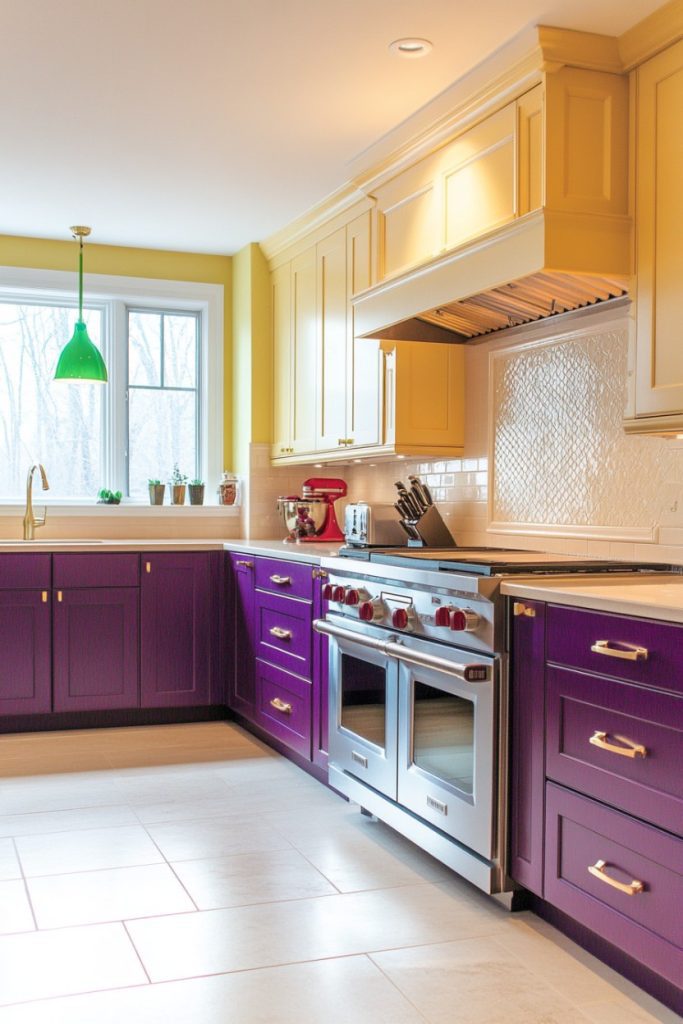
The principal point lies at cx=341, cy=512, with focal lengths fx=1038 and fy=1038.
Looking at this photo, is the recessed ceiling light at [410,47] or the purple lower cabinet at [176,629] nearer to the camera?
the recessed ceiling light at [410,47]

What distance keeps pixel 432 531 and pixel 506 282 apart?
1125mm

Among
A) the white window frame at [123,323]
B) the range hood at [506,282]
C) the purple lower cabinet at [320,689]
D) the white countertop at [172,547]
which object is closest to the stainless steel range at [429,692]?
the purple lower cabinet at [320,689]

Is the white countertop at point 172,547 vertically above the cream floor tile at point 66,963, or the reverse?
the white countertop at point 172,547

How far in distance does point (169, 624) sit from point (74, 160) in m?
2.08

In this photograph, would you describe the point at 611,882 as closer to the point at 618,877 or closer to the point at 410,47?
the point at 618,877

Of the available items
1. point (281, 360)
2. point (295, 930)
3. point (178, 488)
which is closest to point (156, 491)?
point (178, 488)

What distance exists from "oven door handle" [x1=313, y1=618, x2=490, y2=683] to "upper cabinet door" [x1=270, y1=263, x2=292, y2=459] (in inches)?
68.3

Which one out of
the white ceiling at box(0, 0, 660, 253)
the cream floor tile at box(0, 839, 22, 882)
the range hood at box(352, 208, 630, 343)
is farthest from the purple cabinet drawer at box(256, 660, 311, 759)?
the white ceiling at box(0, 0, 660, 253)

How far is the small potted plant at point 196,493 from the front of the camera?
5586 millimetres

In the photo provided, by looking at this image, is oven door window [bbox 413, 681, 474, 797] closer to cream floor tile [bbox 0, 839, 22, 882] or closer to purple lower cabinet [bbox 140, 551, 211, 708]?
cream floor tile [bbox 0, 839, 22, 882]

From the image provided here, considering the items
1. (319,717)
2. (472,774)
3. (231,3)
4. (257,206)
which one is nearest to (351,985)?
(472,774)

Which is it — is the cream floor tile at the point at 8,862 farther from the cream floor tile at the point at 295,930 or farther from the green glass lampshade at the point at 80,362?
the green glass lampshade at the point at 80,362

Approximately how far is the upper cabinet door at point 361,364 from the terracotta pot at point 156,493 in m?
1.39

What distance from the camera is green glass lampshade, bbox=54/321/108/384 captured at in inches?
196
